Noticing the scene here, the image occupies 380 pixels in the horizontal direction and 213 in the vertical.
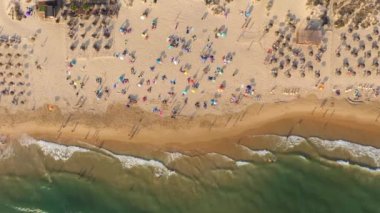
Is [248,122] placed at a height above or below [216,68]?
below

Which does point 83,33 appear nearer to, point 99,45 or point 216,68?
point 99,45

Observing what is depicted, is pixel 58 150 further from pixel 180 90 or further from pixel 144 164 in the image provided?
pixel 180 90

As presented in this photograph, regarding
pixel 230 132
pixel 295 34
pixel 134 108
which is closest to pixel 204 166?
pixel 230 132

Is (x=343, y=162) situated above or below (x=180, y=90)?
below

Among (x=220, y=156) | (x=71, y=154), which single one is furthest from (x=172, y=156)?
(x=71, y=154)

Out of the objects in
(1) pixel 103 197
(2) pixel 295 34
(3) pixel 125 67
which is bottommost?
(1) pixel 103 197

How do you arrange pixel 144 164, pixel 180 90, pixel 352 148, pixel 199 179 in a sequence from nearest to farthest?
1. pixel 352 148
2. pixel 180 90
3. pixel 199 179
4. pixel 144 164

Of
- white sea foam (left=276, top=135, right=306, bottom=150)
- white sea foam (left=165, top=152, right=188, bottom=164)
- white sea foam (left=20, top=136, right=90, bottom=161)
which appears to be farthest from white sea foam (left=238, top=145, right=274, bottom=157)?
white sea foam (left=20, top=136, right=90, bottom=161)
